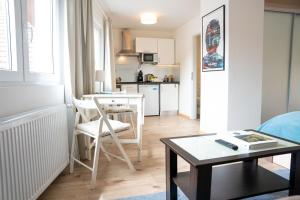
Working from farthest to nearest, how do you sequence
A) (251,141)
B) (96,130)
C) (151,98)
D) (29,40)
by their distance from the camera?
(151,98) < (96,130) < (29,40) < (251,141)

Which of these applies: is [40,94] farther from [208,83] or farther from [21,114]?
[208,83]

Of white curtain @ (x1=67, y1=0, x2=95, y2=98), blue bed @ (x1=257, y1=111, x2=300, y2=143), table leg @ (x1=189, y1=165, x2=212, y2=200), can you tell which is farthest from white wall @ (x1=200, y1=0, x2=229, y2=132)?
table leg @ (x1=189, y1=165, x2=212, y2=200)

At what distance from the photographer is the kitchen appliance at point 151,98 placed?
Result: 5.29m

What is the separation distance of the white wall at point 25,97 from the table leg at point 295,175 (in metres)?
1.79

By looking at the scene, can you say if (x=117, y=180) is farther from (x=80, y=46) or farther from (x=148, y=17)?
(x=148, y=17)

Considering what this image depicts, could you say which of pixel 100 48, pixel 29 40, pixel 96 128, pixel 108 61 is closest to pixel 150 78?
pixel 108 61

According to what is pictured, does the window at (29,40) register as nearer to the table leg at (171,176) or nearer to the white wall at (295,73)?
the table leg at (171,176)

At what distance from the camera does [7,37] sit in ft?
4.59

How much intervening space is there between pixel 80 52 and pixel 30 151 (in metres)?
1.34

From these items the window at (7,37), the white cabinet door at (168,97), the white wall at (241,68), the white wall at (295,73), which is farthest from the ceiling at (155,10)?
the window at (7,37)

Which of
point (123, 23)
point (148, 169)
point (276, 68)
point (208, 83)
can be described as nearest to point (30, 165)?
point (148, 169)

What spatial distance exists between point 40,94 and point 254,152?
63.7 inches

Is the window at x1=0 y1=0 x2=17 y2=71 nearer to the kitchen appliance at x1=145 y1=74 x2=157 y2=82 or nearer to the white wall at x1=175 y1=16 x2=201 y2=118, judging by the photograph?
the white wall at x1=175 y1=16 x2=201 y2=118

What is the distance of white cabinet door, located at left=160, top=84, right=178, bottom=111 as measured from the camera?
540 centimetres
